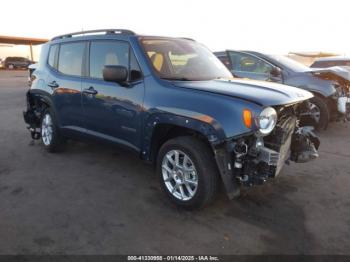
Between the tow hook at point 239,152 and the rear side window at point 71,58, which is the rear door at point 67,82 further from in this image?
the tow hook at point 239,152

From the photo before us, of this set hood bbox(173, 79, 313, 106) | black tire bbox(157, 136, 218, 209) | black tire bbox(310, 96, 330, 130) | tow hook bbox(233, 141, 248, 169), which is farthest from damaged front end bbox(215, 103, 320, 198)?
black tire bbox(310, 96, 330, 130)

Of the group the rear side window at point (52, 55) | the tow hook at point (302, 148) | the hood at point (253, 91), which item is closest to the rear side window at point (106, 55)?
the hood at point (253, 91)

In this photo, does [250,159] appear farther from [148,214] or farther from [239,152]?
[148,214]

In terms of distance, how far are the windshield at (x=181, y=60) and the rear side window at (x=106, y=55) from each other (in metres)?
0.30

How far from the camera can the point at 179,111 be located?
3.45m

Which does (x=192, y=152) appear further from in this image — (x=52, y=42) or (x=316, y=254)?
(x=52, y=42)

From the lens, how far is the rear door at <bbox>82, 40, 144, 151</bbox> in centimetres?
400

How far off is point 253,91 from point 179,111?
0.79 metres

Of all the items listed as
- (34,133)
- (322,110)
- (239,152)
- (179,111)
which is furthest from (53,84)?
(322,110)

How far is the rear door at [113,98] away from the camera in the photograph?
4.00 meters

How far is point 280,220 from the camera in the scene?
3459 mm

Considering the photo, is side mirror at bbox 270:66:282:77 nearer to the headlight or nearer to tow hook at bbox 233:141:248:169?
the headlight

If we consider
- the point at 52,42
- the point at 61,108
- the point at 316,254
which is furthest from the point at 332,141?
the point at 52,42

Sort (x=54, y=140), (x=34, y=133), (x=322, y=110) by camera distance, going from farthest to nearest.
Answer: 1. (x=322, y=110)
2. (x=34, y=133)
3. (x=54, y=140)
